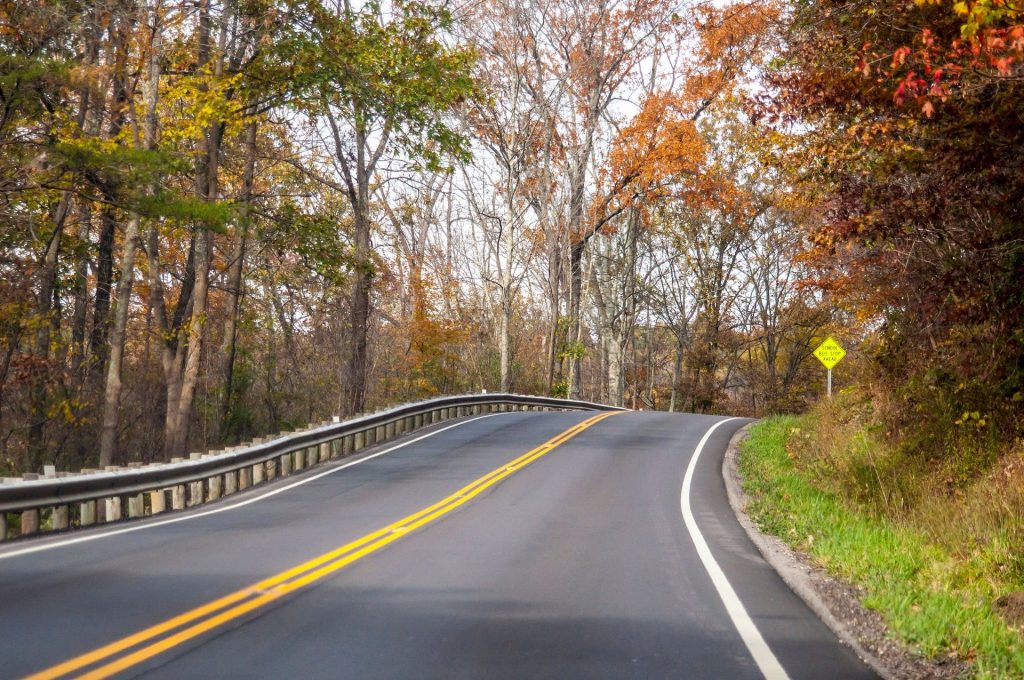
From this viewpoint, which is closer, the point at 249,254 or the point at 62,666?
the point at 62,666

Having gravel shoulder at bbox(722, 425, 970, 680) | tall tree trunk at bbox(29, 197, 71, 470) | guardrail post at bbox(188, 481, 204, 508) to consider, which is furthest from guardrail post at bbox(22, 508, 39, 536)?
tall tree trunk at bbox(29, 197, 71, 470)

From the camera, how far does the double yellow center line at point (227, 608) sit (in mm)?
5547

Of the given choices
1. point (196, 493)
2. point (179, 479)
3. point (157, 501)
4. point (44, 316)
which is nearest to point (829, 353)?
point (44, 316)

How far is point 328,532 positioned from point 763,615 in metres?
5.13

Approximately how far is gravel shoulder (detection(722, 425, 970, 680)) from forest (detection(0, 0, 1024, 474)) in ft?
13.4

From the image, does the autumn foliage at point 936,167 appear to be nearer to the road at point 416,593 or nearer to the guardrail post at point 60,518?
the road at point 416,593

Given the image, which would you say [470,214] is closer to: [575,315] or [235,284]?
[575,315]

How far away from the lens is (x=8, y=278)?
23.9m

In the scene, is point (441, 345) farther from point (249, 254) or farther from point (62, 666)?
point (62, 666)

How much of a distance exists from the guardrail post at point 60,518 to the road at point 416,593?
1.62 feet

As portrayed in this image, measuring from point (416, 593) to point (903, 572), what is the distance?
13.8 feet

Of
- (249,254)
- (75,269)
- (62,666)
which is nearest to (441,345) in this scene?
(249,254)

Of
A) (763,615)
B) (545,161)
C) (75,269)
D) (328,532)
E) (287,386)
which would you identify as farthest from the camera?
(545,161)

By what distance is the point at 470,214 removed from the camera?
163ft
